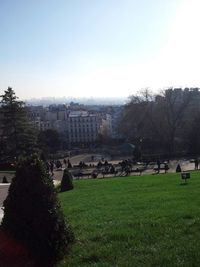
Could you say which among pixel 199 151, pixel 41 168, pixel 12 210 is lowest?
pixel 199 151

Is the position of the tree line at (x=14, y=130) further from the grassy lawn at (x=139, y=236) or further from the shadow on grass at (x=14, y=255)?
the shadow on grass at (x=14, y=255)

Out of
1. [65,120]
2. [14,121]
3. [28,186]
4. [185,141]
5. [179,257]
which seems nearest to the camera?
[179,257]

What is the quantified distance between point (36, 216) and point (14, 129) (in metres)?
45.6

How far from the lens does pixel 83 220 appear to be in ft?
34.2

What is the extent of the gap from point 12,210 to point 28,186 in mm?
425

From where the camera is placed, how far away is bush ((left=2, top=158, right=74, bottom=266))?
23.4 feet

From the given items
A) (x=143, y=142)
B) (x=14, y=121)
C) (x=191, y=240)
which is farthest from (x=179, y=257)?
(x=143, y=142)

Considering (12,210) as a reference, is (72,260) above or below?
below

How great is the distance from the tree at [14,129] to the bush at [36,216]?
4392 centimetres

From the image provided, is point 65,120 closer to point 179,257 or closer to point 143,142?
point 143,142

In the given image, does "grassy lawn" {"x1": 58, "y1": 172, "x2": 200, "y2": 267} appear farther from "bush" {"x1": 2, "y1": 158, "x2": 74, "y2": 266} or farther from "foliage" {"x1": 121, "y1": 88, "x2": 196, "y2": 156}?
"foliage" {"x1": 121, "y1": 88, "x2": 196, "y2": 156}

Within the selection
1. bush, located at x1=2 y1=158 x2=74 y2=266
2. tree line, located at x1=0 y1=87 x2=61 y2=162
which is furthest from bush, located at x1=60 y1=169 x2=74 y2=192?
tree line, located at x1=0 y1=87 x2=61 y2=162

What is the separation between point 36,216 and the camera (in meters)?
7.20

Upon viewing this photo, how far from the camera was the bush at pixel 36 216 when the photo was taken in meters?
7.14
